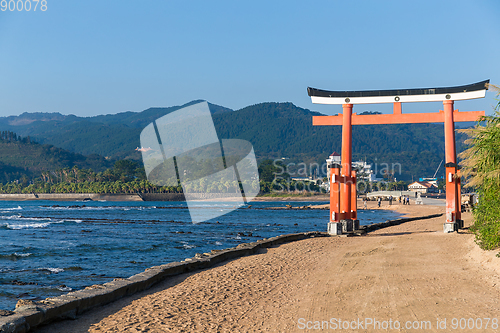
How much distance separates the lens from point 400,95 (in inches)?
752

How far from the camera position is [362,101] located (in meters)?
19.6

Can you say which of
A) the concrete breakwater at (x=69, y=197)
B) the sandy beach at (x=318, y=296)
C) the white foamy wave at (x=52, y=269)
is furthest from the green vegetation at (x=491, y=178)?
the concrete breakwater at (x=69, y=197)

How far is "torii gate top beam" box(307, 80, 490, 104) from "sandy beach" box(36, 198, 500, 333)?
320 inches

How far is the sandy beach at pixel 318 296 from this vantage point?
6.46 meters

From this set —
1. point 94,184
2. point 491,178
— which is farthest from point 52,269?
point 94,184

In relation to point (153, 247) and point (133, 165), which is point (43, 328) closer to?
point (153, 247)

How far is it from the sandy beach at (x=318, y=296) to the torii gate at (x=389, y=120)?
20.1ft

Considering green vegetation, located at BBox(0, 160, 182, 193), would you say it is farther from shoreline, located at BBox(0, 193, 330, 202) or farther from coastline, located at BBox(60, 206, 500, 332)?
coastline, located at BBox(60, 206, 500, 332)

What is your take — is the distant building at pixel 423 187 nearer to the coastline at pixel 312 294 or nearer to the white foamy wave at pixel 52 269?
the coastline at pixel 312 294

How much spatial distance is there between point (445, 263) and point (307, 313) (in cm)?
517

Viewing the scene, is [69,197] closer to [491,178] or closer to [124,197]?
[124,197]

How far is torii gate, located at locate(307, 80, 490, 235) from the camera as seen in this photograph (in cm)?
1811

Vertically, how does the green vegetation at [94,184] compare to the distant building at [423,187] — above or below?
above

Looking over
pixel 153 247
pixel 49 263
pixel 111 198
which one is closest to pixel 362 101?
pixel 153 247
